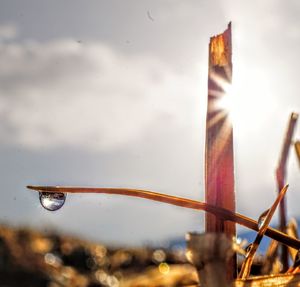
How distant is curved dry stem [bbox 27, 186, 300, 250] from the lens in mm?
1362

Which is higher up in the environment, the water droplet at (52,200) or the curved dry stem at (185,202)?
the water droplet at (52,200)

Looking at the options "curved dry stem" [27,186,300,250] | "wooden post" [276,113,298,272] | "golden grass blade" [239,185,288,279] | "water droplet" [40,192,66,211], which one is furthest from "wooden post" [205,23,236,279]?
"wooden post" [276,113,298,272]

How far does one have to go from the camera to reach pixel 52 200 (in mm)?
2072

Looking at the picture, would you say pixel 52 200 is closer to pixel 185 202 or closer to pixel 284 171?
pixel 185 202

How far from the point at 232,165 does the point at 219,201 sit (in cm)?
21

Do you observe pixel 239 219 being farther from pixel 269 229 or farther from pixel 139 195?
pixel 139 195

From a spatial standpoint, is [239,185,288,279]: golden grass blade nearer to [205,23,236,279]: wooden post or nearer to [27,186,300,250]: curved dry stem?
[27,186,300,250]: curved dry stem

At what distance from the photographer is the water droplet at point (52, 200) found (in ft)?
6.17

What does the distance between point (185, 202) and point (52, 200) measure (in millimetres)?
896

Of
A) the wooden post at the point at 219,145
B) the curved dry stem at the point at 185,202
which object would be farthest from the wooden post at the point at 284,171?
the curved dry stem at the point at 185,202

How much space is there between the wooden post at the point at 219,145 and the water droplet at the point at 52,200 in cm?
65

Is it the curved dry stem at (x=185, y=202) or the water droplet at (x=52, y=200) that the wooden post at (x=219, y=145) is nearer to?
the curved dry stem at (x=185, y=202)

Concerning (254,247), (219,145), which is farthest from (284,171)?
(254,247)

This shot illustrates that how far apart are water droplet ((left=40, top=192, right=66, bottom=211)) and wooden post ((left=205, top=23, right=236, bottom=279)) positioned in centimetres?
65
